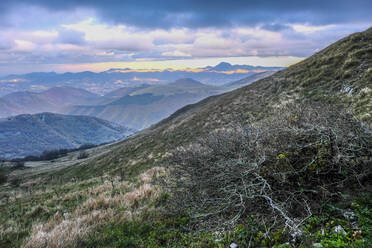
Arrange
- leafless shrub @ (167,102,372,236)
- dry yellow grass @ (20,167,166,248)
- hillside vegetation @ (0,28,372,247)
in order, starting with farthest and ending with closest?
dry yellow grass @ (20,167,166,248)
leafless shrub @ (167,102,372,236)
hillside vegetation @ (0,28,372,247)

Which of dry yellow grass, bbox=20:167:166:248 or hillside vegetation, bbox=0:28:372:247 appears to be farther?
dry yellow grass, bbox=20:167:166:248

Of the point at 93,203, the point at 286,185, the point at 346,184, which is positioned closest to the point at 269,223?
the point at 286,185

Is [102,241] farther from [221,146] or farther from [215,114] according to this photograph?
[215,114]

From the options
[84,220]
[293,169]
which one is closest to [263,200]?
[293,169]

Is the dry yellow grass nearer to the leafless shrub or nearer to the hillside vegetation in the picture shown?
the hillside vegetation

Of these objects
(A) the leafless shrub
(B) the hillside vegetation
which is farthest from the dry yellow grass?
(A) the leafless shrub

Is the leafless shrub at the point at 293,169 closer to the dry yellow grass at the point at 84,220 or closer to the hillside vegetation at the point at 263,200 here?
the hillside vegetation at the point at 263,200

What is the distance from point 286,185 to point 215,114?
24688mm

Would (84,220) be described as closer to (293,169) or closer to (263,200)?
(263,200)

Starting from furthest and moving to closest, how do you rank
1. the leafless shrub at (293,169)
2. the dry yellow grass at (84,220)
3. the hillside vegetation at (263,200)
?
the dry yellow grass at (84,220) < the leafless shrub at (293,169) < the hillside vegetation at (263,200)

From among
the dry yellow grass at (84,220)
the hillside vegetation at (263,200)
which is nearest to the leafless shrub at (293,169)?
the hillside vegetation at (263,200)

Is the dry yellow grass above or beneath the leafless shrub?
beneath

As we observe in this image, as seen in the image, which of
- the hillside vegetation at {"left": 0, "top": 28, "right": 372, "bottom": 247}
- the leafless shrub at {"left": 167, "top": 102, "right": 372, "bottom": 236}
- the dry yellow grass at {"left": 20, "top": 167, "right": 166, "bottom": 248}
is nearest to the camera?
the hillside vegetation at {"left": 0, "top": 28, "right": 372, "bottom": 247}

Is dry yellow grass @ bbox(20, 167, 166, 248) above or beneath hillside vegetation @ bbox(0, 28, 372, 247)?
beneath
